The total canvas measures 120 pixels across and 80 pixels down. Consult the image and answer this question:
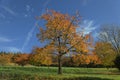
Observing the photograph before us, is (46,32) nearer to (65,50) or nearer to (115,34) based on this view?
(65,50)

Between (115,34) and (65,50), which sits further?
(115,34)

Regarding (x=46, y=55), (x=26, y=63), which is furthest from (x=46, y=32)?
(x=26, y=63)

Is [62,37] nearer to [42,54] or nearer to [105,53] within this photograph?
[42,54]

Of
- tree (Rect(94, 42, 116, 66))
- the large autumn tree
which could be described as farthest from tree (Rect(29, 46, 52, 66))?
tree (Rect(94, 42, 116, 66))

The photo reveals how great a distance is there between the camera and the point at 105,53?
61.0 metres

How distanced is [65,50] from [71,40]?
5.92 ft

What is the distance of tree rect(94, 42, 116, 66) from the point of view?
2325 inches

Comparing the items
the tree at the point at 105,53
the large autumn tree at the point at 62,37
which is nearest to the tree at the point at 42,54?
the large autumn tree at the point at 62,37

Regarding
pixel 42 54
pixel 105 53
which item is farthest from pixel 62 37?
pixel 105 53

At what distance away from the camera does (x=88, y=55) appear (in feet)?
116

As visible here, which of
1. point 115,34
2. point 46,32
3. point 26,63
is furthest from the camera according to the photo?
point 26,63

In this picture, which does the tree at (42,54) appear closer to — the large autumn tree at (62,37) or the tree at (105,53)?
the large autumn tree at (62,37)

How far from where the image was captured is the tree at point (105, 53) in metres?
59.1

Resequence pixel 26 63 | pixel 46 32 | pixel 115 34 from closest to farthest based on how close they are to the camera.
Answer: pixel 46 32
pixel 115 34
pixel 26 63
